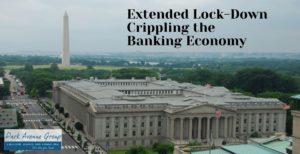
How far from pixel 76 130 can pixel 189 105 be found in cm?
3245

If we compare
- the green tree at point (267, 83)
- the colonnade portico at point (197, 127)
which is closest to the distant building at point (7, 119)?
the colonnade portico at point (197, 127)

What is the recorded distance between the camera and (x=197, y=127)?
4343 inches

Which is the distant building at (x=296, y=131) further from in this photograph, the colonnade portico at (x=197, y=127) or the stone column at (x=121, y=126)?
the stone column at (x=121, y=126)

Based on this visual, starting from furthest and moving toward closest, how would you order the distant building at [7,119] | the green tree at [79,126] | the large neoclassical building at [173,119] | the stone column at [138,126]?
the green tree at [79,126] → the stone column at [138,126] → the large neoclassical building at [173,119] → the distant building at [7,119]

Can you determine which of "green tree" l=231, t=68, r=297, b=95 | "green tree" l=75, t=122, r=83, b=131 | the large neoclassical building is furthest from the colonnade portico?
"green tree" l=231, t=68, r=297, b=95

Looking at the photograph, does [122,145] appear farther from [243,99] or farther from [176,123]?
[243,99]

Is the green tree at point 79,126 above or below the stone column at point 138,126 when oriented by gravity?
below

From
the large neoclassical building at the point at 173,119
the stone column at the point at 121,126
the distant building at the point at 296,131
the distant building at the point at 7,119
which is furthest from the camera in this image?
the stone column at the point at 121,126

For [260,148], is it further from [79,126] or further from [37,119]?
[37,119]

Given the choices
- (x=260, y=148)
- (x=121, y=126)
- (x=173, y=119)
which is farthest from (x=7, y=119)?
(x=260, y=148)

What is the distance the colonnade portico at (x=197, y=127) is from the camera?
108688mm

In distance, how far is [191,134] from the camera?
358 feet

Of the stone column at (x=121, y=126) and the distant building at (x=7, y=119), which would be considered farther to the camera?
the stone column at (x=121, y=126)

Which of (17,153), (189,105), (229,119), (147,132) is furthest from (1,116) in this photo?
(229,119)
